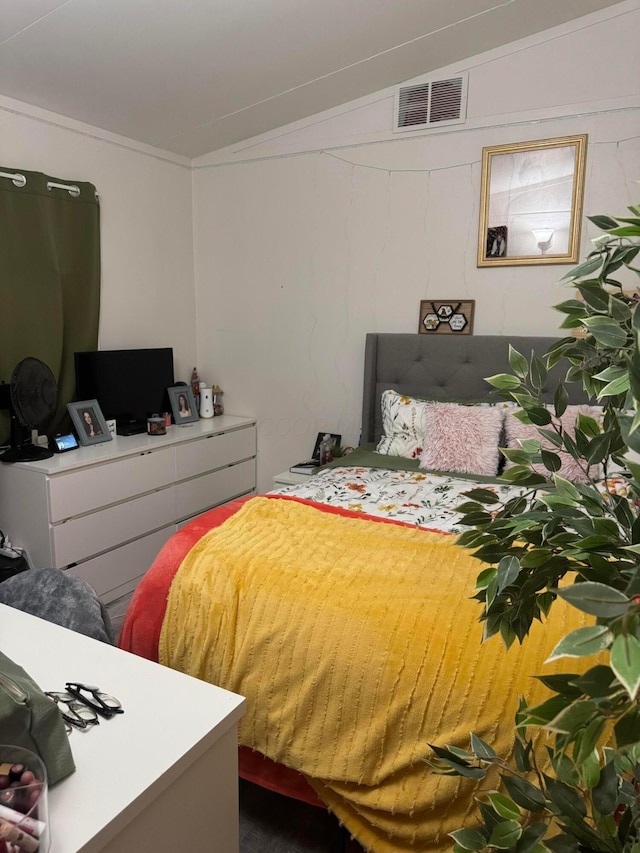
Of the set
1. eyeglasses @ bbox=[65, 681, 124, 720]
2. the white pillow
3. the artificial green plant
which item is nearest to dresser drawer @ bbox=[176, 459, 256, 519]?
the white pillow

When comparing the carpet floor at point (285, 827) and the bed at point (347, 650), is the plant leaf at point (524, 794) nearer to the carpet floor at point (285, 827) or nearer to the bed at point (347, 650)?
the bed at point (347, 650)

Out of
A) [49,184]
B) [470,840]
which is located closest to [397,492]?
[470,840]

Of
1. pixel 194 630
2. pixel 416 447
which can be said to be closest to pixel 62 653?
pixel 194 630

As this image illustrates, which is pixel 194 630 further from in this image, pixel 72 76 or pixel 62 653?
pixel 72 76

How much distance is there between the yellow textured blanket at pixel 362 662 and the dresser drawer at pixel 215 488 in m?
1.66

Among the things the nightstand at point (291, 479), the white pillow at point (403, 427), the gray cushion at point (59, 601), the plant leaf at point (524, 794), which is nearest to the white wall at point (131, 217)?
the nightstand at point (291, 479)

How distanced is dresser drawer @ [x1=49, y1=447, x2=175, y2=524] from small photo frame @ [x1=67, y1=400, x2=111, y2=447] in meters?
0.27

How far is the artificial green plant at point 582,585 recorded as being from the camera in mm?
439

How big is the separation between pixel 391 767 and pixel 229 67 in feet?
9.68

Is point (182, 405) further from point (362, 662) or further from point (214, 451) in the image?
point (362, 662)

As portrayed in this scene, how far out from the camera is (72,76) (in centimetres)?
272

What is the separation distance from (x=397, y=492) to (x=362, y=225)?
1754 millimetres

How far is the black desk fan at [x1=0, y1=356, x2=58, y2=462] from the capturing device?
2762mm

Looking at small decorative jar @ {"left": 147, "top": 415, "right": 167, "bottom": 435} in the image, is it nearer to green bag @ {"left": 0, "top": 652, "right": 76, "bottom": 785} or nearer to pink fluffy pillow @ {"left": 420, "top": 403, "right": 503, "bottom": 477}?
pink fluffy pillow @ {"left": 420, "top": 403, "right": 503, "bottom": 477}
